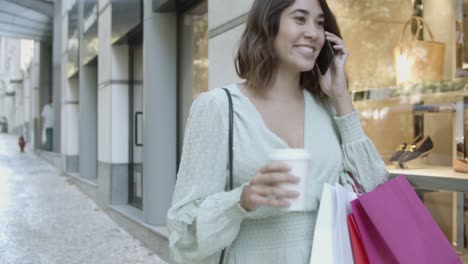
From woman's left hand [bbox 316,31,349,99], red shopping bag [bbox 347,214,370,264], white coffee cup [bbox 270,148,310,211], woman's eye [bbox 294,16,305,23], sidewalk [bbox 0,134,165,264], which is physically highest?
woman's eye [bbox 294,16,305,23]

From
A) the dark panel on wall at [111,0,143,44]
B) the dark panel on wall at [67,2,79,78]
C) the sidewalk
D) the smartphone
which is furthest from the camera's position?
the dark panel on wall at [67,2,79,78]

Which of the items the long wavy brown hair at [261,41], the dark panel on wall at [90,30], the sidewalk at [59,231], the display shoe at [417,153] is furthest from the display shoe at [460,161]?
the dark panel on wall at [90,30]

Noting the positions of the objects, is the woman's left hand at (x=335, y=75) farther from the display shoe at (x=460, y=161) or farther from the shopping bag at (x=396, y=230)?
the display shoe at (x=460, y=161)

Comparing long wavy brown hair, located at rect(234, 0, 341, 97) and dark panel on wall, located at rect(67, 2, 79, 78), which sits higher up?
dark panel on wall, located at rect(67, 2, 79, 78)

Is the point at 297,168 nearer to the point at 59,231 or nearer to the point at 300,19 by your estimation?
the point at 300,19

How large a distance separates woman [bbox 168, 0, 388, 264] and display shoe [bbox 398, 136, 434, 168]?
135cm

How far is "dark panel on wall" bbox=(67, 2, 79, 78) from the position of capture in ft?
38.3

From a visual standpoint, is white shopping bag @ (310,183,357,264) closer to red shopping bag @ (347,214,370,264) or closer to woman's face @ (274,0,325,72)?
red shopping bag @ (347,214,370,264)

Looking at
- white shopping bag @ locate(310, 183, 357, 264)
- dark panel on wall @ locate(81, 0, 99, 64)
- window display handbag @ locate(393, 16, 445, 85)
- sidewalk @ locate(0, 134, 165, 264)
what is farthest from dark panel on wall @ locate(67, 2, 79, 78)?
white shopping bag @ locate(310, 183, 357, 264)

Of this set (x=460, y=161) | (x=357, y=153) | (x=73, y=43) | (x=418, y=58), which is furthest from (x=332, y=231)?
(x=73, y=43)

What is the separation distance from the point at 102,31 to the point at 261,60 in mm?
7254

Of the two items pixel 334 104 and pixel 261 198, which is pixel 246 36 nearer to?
pixel 334 104

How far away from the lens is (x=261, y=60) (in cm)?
152

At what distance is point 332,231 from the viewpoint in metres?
1.36
